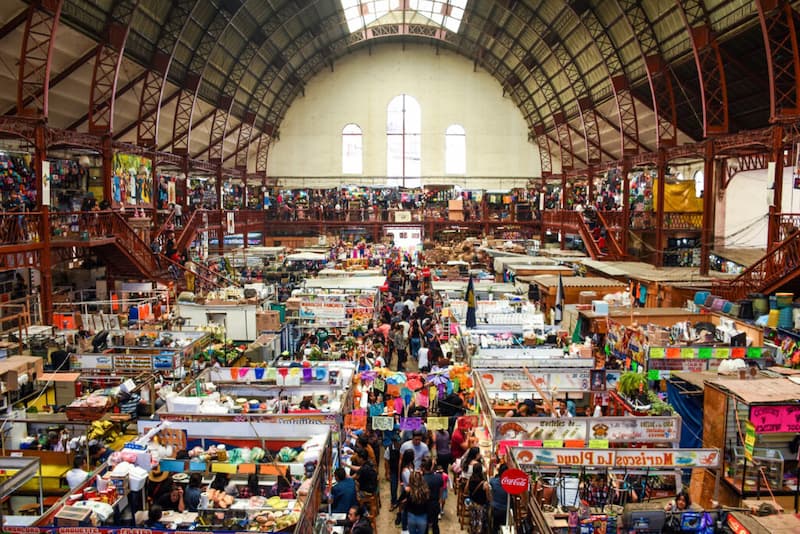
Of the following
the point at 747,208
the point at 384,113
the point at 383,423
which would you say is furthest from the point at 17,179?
the point at 747,208

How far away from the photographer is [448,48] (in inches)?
1603

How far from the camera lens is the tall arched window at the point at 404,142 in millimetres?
41125

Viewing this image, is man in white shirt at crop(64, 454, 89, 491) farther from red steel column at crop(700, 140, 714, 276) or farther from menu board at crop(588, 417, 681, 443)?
red steel column at crop(700, 140, 714, 276)

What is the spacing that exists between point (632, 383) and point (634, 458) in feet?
6.71

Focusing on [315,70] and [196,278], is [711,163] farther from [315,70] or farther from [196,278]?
[315,70]

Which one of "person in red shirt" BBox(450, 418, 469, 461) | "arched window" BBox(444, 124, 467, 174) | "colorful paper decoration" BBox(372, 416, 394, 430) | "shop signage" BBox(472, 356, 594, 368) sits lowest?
"person in red shirt" BBox(450, 418, 469, 461)

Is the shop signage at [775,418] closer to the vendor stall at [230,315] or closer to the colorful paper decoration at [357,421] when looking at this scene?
the colorful paper decoration at [357,421]

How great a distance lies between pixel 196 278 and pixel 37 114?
7.30 metres

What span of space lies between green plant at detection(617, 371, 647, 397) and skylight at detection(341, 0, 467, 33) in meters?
28.0

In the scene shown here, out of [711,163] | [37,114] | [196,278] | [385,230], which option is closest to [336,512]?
[37,114]

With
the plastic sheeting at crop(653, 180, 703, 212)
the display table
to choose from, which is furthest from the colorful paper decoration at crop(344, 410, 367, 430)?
the plastic sheeting at crop(653, 180, 703, 212)

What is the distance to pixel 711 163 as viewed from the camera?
63.4 feet

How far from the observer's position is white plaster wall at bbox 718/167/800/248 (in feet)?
80.1

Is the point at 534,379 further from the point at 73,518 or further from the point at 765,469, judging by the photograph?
the point at 73,518
